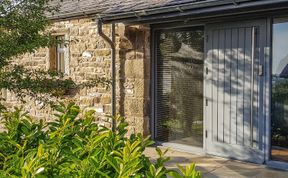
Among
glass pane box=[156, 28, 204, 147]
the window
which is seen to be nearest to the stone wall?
the window

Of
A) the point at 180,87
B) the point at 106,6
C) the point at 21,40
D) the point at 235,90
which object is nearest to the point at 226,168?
the point at 235,90

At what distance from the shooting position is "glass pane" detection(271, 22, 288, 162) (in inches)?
220

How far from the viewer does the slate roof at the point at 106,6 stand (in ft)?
20.3

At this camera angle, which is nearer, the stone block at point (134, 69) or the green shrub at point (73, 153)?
the green shrub at point (73, 153)

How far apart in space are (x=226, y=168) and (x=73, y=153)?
398 cm

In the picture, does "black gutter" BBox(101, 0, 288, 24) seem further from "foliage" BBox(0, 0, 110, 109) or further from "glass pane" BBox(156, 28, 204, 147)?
"foliage" BBox(0, 0, 110, 109)

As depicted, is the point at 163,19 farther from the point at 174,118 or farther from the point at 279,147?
the point at 279,147

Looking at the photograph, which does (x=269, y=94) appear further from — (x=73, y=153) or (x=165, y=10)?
(x=73, y=153)

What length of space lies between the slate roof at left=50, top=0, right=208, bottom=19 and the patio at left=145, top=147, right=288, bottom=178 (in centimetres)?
274

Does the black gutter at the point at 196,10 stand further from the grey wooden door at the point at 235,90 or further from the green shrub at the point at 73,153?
the green shrub at the point at 73,153

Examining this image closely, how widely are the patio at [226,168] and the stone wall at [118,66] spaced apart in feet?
4.66

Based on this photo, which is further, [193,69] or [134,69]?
[134,69]

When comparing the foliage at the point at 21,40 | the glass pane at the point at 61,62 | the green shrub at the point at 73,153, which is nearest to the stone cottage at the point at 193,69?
the glass pane at the point at 61,62

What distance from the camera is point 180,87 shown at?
707 cm
